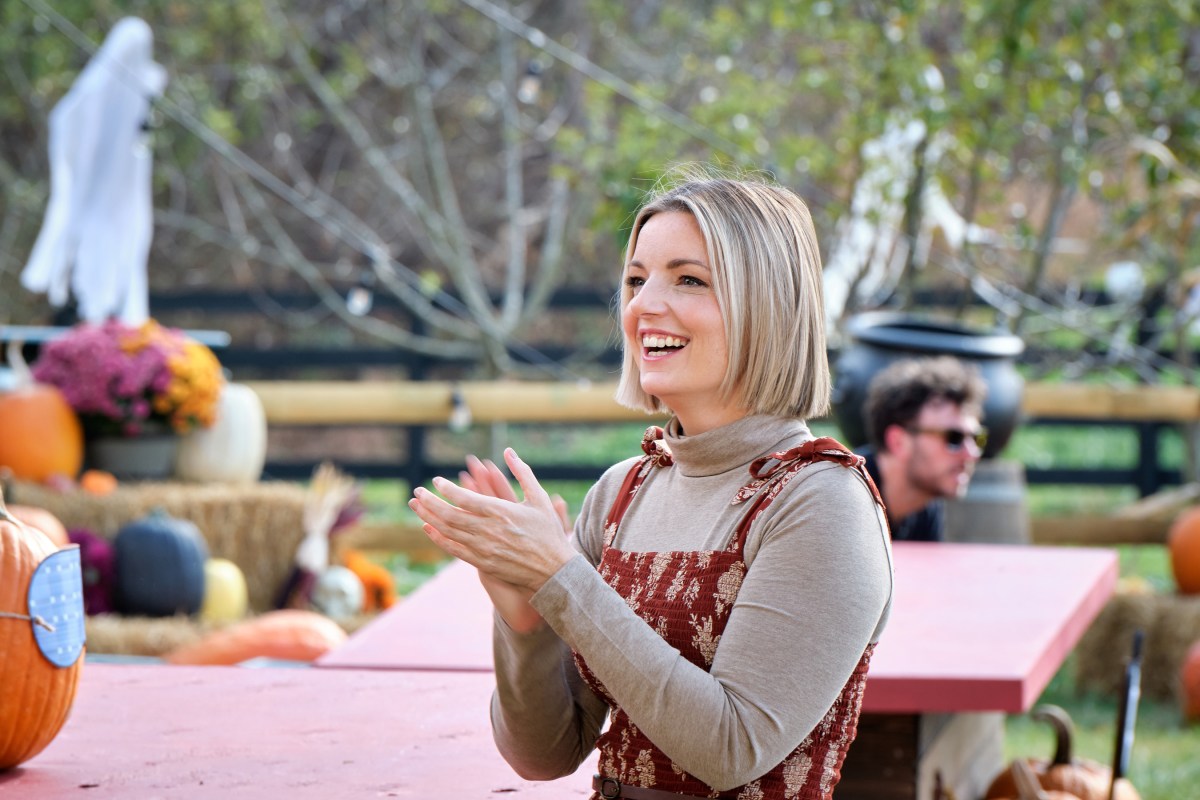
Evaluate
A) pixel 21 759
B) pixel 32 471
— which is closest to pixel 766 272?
pixel 21 759

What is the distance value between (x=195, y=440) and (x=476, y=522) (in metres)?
4.59

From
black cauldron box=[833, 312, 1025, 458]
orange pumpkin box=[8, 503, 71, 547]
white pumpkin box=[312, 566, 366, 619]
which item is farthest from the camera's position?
white pumpkin box=[312, 566, 366, 619]

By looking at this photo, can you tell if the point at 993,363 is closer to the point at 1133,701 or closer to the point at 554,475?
the point at 1133,701

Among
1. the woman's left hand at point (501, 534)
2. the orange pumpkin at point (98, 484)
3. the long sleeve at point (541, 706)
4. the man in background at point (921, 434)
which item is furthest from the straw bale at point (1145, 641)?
the woman's left hand at point (501, 534)

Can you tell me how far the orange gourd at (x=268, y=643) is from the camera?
354cm

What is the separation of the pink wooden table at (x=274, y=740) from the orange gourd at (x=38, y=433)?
3.23 metres

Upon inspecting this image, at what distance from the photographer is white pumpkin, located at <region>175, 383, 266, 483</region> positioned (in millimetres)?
5672

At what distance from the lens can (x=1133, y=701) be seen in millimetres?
2766

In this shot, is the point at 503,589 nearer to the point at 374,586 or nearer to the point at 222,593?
the point at 222,593

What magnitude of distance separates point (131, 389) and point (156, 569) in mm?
994

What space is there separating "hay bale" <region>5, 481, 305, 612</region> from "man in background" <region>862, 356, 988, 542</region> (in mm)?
2352

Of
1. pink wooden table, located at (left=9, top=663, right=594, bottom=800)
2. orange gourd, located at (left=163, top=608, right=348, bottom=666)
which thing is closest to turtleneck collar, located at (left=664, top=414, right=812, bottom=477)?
pink wooden table, located at (left=9, top=663, right=594, bottom=800)

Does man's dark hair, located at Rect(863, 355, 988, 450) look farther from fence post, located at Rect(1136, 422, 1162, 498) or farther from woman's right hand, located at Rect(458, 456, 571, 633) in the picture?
fence post, located at Rect(1136, 422, 1162, 498)

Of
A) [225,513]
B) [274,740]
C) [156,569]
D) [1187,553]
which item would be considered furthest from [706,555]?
[1187,553]
